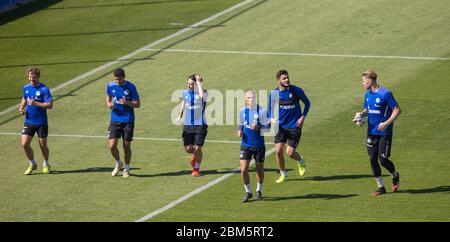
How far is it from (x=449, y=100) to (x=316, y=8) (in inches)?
426

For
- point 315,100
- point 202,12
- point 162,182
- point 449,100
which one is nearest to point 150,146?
point 162,182

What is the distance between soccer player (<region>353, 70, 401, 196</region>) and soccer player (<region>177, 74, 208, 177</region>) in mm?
3933

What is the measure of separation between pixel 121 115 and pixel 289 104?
3.72m

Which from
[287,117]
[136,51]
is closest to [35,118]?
[287,117]

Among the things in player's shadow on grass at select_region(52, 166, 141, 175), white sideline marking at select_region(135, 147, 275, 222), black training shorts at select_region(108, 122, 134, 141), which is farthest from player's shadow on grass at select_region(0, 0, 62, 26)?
white sideline marking at select_region(135, 147, 275, 222)

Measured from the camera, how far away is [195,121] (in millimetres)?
24438

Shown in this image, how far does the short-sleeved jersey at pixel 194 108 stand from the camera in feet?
80.2

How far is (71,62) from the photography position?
35312mm

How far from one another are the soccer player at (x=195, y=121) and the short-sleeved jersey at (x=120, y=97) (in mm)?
1111

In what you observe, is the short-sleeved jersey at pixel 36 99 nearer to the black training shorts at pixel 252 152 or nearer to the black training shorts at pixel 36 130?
the black training shorts at pixel 36 130

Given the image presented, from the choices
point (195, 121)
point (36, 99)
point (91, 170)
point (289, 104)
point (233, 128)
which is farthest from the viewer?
point (233, 128)

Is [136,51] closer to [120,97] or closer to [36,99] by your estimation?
[36,99]

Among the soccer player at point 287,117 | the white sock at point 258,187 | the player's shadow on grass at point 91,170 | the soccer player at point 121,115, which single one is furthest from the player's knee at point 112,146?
the white sock at point 258,187

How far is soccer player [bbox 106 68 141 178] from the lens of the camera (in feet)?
79.2
